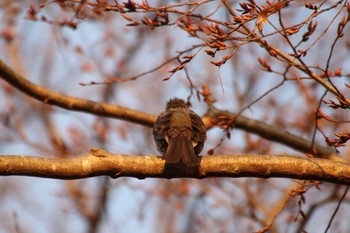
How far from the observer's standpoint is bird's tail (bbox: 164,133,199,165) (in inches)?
167

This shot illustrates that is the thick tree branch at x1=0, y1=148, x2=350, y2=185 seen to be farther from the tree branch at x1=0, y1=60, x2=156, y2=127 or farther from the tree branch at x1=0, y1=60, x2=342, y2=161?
the tree branch at x1=0, y1=60, x2=156, y2=127

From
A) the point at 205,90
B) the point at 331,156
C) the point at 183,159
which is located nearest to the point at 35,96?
the point at 205,90

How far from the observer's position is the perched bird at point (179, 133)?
A: 4633 mm

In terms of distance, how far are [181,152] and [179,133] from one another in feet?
1.88

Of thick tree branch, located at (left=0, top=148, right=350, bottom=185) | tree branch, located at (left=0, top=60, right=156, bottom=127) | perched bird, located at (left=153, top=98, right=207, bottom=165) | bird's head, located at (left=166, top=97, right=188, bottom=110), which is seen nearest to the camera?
thick tree branch, located at (left=0, top=148, right=350, bottom=185)

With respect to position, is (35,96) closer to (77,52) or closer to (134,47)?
(77,52)

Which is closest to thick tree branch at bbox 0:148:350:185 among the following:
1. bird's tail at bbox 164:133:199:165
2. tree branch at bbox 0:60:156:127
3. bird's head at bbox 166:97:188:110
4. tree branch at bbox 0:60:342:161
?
bird's tail at bbox 164:133:199:165

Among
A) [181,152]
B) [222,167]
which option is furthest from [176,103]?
[222,167]

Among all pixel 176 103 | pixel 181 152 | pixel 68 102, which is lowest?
pixel 68 102

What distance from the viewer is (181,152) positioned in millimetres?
4402

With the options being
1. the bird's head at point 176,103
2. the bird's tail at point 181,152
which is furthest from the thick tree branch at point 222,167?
the bird's head at point 176,103

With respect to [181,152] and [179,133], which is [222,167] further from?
[179,133]

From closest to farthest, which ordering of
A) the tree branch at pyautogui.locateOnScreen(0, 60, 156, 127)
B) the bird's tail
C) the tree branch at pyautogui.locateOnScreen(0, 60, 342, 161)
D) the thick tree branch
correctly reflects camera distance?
1. the thick tree branch
2. the bird's tail
3. the tree branch at pyautogui.locateOnScreen(0, 60, 156, 127)
4. the tree branch at pyautogui.locateOnScreen(0, 60, 342, 161)

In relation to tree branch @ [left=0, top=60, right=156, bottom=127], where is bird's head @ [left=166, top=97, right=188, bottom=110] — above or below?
above
